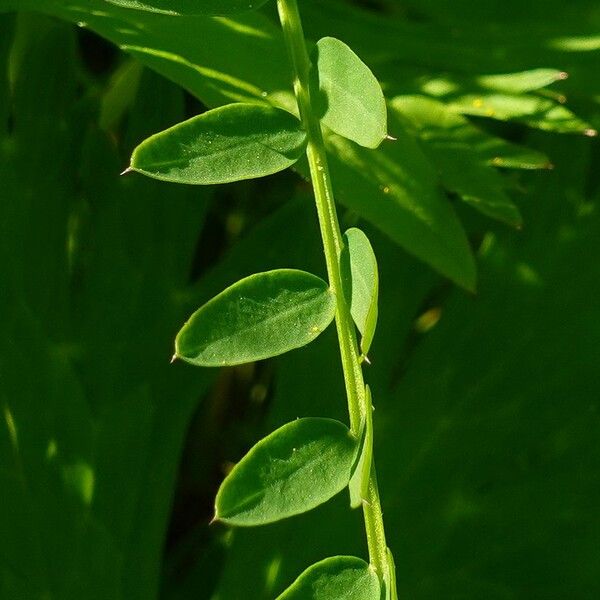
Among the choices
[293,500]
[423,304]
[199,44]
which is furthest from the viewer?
[423,304]

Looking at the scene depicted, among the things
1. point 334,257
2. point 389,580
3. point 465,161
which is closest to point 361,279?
point 334,257

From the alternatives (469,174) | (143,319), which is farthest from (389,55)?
(143,319)

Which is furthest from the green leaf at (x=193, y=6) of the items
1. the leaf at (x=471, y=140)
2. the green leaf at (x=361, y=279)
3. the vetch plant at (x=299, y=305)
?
the leaf at (x=471, y=140)

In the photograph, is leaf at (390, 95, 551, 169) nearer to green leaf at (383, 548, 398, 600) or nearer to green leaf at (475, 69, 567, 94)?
green leaf at (475, 69, 567, 94)

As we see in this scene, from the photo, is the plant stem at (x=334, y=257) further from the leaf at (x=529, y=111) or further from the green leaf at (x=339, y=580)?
the leaf at (x=529, y=111)

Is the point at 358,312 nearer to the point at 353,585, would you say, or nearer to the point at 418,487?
the point at 353,585

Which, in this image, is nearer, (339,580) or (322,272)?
(339,580)

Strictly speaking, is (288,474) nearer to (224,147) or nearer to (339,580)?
(339,580)
